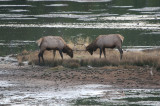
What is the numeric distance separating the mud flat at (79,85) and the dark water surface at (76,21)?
29.4 feet

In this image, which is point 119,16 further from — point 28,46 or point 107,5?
point 28,46

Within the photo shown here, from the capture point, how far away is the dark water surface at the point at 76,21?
3737cm

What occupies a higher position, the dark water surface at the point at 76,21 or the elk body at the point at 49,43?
the elk body at the point at 49,43

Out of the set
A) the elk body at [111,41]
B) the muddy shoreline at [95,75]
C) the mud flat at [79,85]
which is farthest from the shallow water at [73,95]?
the elk body at [111,41]

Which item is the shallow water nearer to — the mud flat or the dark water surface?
the mud flat

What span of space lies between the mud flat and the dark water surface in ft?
29.4

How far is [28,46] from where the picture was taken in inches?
1337

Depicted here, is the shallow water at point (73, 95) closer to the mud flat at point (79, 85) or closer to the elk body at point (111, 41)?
the mud flat at point (79, 85)

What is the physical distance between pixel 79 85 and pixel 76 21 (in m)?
30.9

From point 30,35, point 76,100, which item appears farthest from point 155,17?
point 76,100

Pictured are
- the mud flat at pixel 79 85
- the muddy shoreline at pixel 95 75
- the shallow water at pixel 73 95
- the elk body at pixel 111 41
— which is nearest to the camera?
the shallow water at pixel 73 95

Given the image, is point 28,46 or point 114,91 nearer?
point 114,91

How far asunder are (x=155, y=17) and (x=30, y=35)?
48.5 feet

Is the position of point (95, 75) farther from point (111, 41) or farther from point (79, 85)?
point (111, 41)
